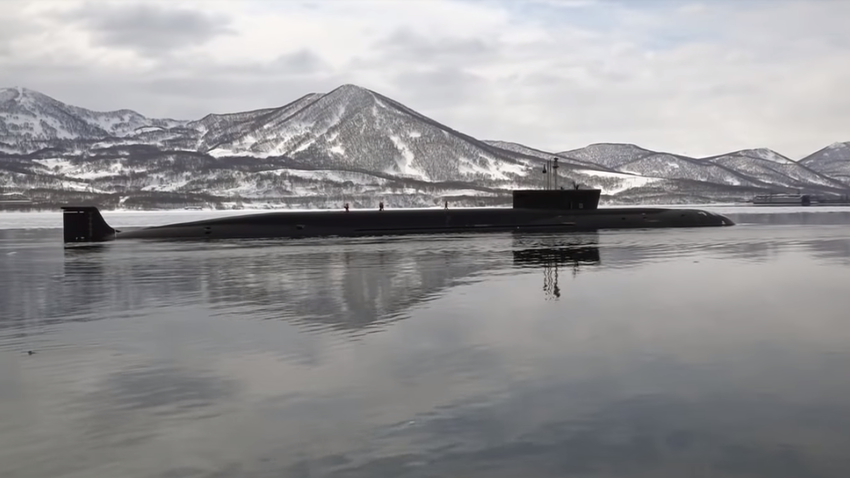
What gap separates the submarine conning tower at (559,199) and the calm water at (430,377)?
31.8 metres

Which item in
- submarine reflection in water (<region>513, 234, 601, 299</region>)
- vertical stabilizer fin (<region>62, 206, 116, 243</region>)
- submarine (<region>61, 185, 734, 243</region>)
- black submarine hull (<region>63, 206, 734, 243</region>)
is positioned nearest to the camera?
submarine reflection in water (<region>513, 234, 601, 299</region>)

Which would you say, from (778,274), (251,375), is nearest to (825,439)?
(251,375)

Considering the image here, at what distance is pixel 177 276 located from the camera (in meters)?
27.7

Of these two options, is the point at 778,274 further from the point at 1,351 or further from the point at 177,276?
the point at 1,351

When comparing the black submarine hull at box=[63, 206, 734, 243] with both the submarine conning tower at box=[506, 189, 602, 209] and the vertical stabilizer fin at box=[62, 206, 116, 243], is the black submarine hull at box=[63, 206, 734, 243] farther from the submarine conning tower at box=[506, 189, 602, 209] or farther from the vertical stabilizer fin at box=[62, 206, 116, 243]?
the vertical stabilizer fin at box=[62, 206, 116, 243]

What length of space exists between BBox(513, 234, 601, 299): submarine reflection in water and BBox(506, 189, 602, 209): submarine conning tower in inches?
311

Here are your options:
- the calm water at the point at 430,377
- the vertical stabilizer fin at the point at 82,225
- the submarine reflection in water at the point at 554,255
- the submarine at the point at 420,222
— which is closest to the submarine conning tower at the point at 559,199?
the submarine at the point at 420,222

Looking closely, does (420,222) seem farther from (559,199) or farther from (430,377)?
(430,377)

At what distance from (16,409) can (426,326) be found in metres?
8.21

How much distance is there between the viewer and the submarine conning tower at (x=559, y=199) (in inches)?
2249

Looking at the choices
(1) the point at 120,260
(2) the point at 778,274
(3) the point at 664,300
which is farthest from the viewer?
(1) the point at 120,260

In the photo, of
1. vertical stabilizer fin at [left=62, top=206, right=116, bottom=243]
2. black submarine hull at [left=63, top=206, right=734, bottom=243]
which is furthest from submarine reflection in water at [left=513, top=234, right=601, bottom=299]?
vertical stabilizer fin at [left=62, top=206, right=116, bottom=243]

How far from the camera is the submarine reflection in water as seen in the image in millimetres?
25531

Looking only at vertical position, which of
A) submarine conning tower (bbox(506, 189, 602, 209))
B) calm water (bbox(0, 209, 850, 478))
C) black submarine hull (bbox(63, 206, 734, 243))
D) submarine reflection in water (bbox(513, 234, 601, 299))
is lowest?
calm water (bbox(0, 209, 850, 478))
